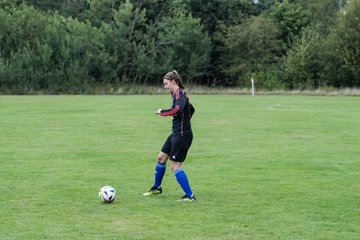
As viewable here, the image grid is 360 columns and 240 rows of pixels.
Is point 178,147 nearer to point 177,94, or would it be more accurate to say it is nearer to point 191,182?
point 177,94

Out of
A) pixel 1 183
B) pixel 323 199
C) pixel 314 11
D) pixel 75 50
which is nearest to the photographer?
pixel 323 199

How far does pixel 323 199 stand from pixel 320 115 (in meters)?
18.8

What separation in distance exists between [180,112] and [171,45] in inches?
2117

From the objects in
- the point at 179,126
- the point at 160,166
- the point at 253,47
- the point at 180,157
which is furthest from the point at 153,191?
the point at 253,47

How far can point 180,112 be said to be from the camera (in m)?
9.88

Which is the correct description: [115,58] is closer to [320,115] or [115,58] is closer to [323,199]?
[320,115]

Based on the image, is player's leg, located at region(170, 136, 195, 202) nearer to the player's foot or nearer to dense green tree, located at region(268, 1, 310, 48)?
the player's foot

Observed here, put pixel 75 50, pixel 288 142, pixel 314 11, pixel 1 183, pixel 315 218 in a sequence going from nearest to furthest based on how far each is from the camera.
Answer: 1. pixel 315 218
2. pixel 1 183
3. pixel 288 142
4. pixel 75 50
5. pixel 314 11

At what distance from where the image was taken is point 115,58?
59906mm

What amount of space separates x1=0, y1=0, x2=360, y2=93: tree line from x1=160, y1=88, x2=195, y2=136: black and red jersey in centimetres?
4548

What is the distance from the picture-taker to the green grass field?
842cm

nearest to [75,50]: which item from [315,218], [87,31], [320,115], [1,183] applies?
[87,31]

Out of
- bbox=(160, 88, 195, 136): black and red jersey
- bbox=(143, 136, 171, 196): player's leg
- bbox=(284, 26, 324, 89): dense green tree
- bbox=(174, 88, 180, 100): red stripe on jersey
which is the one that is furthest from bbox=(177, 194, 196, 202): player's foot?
bbox=(284, 26, 324, 89): dense green tree

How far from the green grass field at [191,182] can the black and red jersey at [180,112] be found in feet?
3.96
